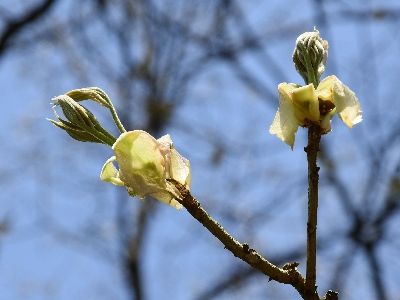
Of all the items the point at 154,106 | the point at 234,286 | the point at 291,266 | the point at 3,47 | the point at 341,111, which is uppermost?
the point at 154,106

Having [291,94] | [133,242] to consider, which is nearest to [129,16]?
[133,242]

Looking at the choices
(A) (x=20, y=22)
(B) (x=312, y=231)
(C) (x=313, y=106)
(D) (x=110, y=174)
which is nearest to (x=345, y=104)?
(C) (x=313, y=106)

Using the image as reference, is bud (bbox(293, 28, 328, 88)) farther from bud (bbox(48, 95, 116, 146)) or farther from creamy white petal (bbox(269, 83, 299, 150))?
bud (bbox(48, 95, 116, 146))

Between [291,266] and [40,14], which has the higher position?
[40,14]

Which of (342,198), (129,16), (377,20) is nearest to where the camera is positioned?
(377,20)

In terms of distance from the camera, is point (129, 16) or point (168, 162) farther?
point (129, 16)

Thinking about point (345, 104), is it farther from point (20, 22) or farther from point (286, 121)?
point (20, 22)

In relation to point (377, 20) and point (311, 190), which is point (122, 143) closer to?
point (311, 190)

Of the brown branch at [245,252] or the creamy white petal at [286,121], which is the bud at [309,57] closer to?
the creamy white petal at [286,121]
